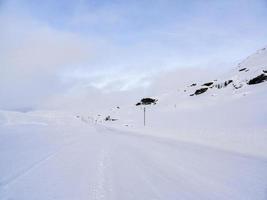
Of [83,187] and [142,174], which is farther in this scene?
[142,174]

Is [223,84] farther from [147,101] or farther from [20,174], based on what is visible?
[20,174]

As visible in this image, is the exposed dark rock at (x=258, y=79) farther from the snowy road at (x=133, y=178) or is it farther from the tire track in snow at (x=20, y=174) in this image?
the tire track in snow at (x=20, y=174)

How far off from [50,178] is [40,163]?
3.05 metres

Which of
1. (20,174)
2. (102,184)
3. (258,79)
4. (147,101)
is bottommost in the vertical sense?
(102,184)

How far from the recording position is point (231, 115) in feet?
183

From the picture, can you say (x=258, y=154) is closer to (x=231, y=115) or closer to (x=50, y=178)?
(x=50, y=178)

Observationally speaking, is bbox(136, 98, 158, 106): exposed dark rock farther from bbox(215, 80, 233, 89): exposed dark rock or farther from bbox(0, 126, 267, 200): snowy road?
bbox(0, 126, 267, 200): snowy road

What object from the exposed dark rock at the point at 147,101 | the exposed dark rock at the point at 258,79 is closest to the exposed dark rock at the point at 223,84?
the exposed dark rock at the point at 258,79

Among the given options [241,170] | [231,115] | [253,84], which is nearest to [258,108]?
[231,115]

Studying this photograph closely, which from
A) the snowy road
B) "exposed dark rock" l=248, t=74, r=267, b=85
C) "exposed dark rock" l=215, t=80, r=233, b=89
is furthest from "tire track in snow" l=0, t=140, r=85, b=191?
Answer: "exposed dark rock" l=215, t=80, r=233, b=89

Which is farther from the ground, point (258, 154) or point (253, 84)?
point (253, 84)

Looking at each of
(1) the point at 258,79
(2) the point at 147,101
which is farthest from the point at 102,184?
(2) the point at 147,101

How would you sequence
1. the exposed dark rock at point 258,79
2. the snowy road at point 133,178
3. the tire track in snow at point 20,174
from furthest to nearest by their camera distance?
the exposed dark rock at point 258,79 < the tire track in snow at point 20,174 < the snowy road at point 133,178

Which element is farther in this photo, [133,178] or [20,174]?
[20,174]
